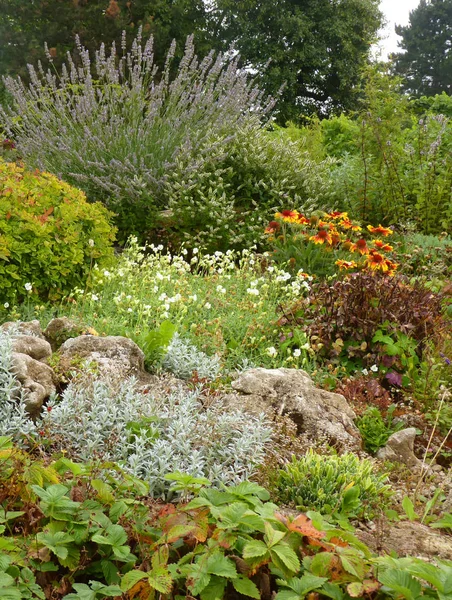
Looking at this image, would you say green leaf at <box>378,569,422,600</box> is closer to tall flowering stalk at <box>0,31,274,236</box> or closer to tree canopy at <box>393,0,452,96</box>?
tall flowering stalk at <box>0,31,274,236</box>

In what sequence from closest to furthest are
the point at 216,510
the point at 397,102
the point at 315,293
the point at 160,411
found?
the point at 216,510 < the point at 160,411 < the point at 315,293 < the point at 397,102

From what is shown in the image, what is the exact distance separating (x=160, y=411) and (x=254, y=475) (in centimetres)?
55

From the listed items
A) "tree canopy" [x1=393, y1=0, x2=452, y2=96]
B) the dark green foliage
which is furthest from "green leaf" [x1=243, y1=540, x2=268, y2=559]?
"tree canopy" [x1=393, y1=0, x2=452, y2=96]

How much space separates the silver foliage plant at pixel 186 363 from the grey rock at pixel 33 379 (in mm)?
845

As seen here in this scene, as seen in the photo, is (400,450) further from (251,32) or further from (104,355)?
(251,32)

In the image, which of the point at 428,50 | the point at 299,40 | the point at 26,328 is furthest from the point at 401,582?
the point at 428,50

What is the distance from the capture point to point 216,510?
1955 millimetres

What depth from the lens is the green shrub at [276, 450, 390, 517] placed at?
9.21 ft

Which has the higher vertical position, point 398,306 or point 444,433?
point 398,306

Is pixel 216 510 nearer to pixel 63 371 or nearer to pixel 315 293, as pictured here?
pixel 63 371

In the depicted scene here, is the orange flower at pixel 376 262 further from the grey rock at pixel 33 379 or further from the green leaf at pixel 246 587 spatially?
the green leaf at pixel 246 587

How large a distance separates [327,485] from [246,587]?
1101mm

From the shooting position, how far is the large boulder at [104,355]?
355 cm

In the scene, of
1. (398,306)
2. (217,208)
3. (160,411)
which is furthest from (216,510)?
(217,208)
